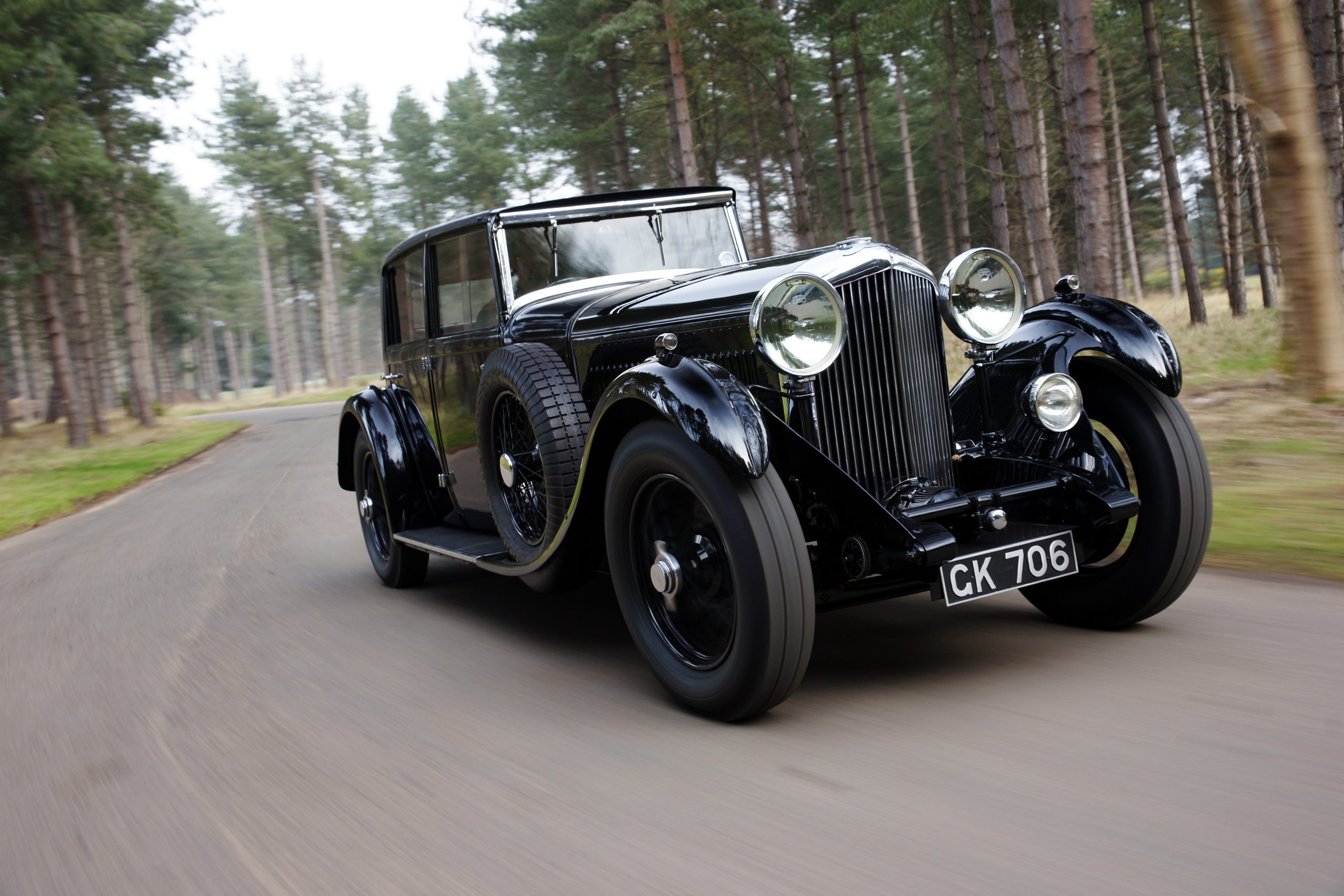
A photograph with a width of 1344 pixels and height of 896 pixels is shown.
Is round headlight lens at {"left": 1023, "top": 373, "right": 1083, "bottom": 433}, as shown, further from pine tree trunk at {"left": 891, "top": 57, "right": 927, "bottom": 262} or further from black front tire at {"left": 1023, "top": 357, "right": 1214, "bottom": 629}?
pine tree trunk at {"left": 891, "top": 57, "right": 927, "bottom": 262}

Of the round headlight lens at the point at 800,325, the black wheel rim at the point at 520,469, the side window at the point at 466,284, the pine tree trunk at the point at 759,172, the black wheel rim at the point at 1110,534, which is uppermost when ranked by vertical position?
the pine tree trunk at the point at 759,172

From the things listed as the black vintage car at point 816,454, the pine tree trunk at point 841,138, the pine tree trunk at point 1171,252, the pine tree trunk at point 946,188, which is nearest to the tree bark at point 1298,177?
the black vintage car at point 816,454

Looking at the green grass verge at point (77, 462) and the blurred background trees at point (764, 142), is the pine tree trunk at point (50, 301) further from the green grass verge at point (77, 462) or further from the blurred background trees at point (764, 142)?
the green grass verge at point (77, 462)

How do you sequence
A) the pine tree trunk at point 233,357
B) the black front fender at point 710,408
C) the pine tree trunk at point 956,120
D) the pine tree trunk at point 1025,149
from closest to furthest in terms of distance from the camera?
the black front fender at point 710,408
the pine tree trunk at point 1025,149
the pine tree trunk at point 956,120
the pine tree trunk at point 233,357

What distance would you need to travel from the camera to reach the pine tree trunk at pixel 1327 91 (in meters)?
14.1

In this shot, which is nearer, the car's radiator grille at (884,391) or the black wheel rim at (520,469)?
the car's radiator grille at (884,391)

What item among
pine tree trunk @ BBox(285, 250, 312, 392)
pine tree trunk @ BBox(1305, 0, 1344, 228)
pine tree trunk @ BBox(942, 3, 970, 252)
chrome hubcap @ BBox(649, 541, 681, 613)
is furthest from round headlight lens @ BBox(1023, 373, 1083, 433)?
pine tree trunk @ BBox(285, 250, 312, 392)

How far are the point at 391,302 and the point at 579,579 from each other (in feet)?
9.62

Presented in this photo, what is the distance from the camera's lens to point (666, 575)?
3279mm

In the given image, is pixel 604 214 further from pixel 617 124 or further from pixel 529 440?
pixel 617 124

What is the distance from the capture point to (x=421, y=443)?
5629mm

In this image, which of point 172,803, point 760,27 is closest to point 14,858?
point 172,803

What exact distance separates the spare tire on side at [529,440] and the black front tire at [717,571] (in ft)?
1.57

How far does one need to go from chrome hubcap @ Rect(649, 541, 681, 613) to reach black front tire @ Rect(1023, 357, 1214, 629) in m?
1.50
